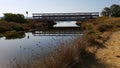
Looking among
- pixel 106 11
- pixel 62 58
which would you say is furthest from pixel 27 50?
pixel 106 11

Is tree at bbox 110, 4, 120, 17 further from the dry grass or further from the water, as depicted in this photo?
the dry grass

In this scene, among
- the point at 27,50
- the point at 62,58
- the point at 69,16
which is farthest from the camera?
the point at 69,16

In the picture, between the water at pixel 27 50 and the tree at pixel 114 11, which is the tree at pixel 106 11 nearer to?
the tree at pixel 114 11

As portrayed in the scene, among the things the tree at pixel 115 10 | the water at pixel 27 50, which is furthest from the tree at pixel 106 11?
the water at pixel 27 50

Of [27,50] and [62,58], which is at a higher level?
[62,58]

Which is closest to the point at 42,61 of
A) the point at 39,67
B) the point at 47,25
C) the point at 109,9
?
the point at 39,67

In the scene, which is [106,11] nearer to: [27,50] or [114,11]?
[114,11]

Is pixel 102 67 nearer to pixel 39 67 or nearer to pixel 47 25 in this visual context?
pixel 39 67

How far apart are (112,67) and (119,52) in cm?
417

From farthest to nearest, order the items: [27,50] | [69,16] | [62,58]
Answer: [69,16] → [27,50] → [62,58]

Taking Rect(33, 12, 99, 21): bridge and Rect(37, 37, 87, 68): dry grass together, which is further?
Rect(33, 12, 99, 21): bridge

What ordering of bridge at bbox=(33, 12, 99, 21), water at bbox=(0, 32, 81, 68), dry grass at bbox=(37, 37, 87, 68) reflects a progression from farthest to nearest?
bridge at bbox=(33, 12, 99, 21)
water at bbox=(0, 32, 81, 68)
dry grass at bbox=(37, 37, 87, 68)

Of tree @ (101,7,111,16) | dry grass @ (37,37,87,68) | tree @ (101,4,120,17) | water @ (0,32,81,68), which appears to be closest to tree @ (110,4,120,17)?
tree @ (101,4,120,17)

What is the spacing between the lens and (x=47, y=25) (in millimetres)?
80062
